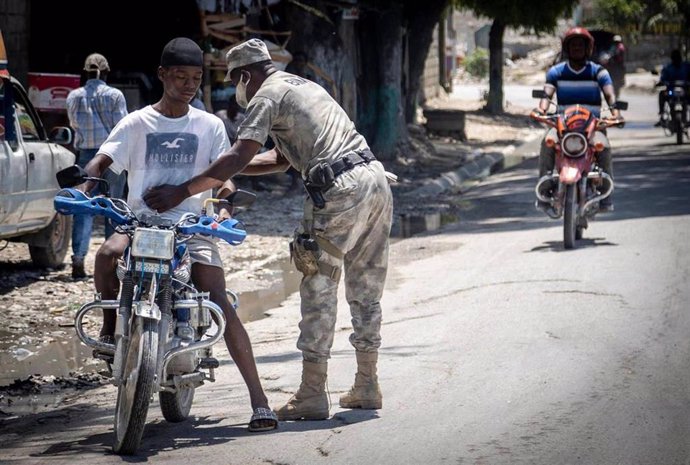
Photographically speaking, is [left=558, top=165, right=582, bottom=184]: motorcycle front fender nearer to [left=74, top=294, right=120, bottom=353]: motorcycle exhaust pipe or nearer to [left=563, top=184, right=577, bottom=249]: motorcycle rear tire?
[left=563, top=184, right=577, bottom=249]: motorcycle rear tire

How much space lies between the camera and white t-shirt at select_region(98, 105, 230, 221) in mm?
5789

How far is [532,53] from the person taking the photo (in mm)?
67875

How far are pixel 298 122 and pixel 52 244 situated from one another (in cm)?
615

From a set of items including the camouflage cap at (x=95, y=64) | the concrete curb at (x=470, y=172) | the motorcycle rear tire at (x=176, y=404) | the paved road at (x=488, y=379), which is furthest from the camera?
the concrete curb at (x=470, y=172)

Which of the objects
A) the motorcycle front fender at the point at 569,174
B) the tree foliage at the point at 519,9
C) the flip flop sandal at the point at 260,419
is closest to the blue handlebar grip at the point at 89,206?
the flip flop sandal at the point at 260,419

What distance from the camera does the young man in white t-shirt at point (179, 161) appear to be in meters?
5.72

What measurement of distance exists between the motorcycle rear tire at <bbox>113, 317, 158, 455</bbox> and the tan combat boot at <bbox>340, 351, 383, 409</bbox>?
1.29 metres

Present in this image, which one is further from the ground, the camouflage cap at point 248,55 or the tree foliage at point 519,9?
the tree foliage at point 519,9

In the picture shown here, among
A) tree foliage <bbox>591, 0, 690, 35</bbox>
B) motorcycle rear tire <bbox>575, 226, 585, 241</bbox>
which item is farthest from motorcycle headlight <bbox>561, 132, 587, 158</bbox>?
tree foliage <bbox>591, 0, 690, 35</bbox>

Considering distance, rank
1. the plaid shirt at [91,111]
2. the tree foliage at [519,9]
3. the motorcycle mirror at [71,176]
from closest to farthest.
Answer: the motorcycle mirror at [71,176] < the plaid shirt at [91,111] < the tree foliage at [519,9]

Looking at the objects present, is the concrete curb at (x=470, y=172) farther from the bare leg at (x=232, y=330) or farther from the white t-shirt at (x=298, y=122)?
the bare leg at (x=232, y=330)

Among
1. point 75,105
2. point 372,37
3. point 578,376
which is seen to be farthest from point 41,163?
point 372,37

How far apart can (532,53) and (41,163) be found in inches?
2335

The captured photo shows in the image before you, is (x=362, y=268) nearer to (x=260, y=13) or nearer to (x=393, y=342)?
(x=393, y=342)
